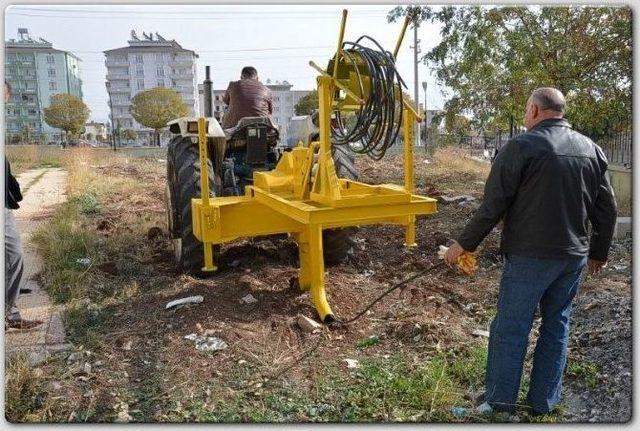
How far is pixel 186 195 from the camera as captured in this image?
488cm

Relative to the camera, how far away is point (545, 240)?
2.80 meters

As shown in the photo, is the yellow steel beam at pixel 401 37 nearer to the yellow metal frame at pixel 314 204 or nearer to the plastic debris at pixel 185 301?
the yellow metal frame at pixel 314 204

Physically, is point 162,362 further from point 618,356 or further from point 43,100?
point 43,100

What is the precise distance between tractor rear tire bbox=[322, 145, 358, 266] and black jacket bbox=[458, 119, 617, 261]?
233 cm

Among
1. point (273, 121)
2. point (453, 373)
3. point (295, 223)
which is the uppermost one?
point (273, 121)

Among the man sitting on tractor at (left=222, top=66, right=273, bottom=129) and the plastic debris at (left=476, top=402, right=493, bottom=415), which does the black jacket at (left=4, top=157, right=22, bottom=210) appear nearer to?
the man sitting on tractor at (left=222, top=66, right=273, bottom=129)

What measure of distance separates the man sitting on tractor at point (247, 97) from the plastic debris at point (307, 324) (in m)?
2.56

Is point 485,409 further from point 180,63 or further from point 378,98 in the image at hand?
point 180,63

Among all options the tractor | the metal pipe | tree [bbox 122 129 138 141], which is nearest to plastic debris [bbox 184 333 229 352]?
the tractor

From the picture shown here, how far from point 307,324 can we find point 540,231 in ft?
5.64

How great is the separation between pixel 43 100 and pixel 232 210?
34.4 metres

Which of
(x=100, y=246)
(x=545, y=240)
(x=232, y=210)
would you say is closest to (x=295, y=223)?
(x=232, y=210)

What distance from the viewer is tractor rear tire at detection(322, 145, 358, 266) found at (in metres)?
5.19

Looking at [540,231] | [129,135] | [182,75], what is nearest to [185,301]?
[540,231]
